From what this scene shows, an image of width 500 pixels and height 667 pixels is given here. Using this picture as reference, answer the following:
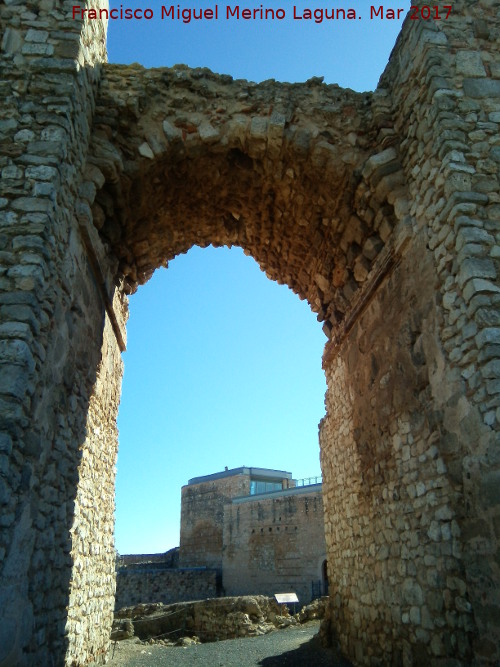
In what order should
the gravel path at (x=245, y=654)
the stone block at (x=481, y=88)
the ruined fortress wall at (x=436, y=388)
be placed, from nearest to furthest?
the ruined fortress wall at (x=436, y=388) → the stone block at (x=481, y=88) → the gravel path at (x=245, y=654)

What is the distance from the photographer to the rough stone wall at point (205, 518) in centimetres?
2789

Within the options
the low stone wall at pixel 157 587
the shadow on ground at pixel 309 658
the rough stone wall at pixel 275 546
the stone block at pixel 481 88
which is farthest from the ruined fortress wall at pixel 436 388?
the low stone wall at pixel 157 587

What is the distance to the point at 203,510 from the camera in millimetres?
30000

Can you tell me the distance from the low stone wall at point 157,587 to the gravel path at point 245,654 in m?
12.5

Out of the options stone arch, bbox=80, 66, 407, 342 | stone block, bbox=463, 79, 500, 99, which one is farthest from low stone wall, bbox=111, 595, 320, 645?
stone block, bbox=463, 79, 500, 99

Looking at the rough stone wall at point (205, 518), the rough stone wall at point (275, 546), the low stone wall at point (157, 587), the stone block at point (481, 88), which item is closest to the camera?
the stone block at point (481, 88)

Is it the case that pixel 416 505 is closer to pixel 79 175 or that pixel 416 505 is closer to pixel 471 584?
Answer: pixel 471 584

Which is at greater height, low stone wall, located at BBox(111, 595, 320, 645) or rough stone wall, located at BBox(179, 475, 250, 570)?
rough stone wall, located at BBox(179, 475, 250, 570)

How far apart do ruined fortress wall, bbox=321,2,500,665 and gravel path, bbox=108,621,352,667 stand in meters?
0.71

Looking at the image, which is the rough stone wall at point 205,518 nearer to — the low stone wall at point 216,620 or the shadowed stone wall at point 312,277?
the low stone wall at point 216,620

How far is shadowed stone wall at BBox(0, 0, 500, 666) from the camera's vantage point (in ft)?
11.8

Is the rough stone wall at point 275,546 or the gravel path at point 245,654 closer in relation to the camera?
the gravel path at point 245,654

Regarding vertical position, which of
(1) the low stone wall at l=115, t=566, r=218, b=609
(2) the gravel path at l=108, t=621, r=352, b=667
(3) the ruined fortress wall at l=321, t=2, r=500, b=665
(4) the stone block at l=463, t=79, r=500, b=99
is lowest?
(2) the gravel path at l=108, t=621, r=352, b=667

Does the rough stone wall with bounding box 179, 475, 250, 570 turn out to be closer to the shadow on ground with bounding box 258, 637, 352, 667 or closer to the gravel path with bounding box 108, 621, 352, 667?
the gravel path with bounding box 108, 621, 352, 667
